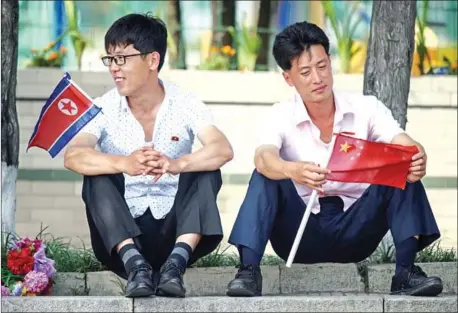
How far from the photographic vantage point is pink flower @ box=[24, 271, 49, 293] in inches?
278

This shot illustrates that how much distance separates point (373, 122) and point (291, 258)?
33.1 inches

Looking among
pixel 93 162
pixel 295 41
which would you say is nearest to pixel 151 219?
pixel 93 162

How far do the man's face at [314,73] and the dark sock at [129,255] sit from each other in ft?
3.76

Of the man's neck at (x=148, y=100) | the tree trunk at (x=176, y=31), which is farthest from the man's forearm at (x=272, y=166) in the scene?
the tree trunk at (x=176, y=31)

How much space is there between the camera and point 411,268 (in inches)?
270

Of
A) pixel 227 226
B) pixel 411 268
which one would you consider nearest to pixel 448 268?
pixel 411 268

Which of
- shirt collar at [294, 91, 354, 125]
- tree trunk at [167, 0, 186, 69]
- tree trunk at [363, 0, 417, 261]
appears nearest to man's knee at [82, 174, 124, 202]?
shirt collar at [294, 91, 354, 125]

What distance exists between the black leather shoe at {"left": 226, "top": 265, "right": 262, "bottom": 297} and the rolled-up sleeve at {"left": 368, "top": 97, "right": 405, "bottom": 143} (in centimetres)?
93

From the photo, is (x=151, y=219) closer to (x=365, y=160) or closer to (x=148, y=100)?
(x=148, y=100)

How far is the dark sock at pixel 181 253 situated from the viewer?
264 inches

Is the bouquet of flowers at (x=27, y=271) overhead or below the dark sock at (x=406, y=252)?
below

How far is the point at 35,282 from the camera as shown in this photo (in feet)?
23.2

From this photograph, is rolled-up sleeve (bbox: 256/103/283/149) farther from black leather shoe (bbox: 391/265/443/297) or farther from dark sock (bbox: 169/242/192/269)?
black leather shoe (bbox: 391/265/443/297)

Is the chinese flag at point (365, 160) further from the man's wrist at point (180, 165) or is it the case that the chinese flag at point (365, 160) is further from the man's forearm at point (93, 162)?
the man's forearm at point (93, 162)
